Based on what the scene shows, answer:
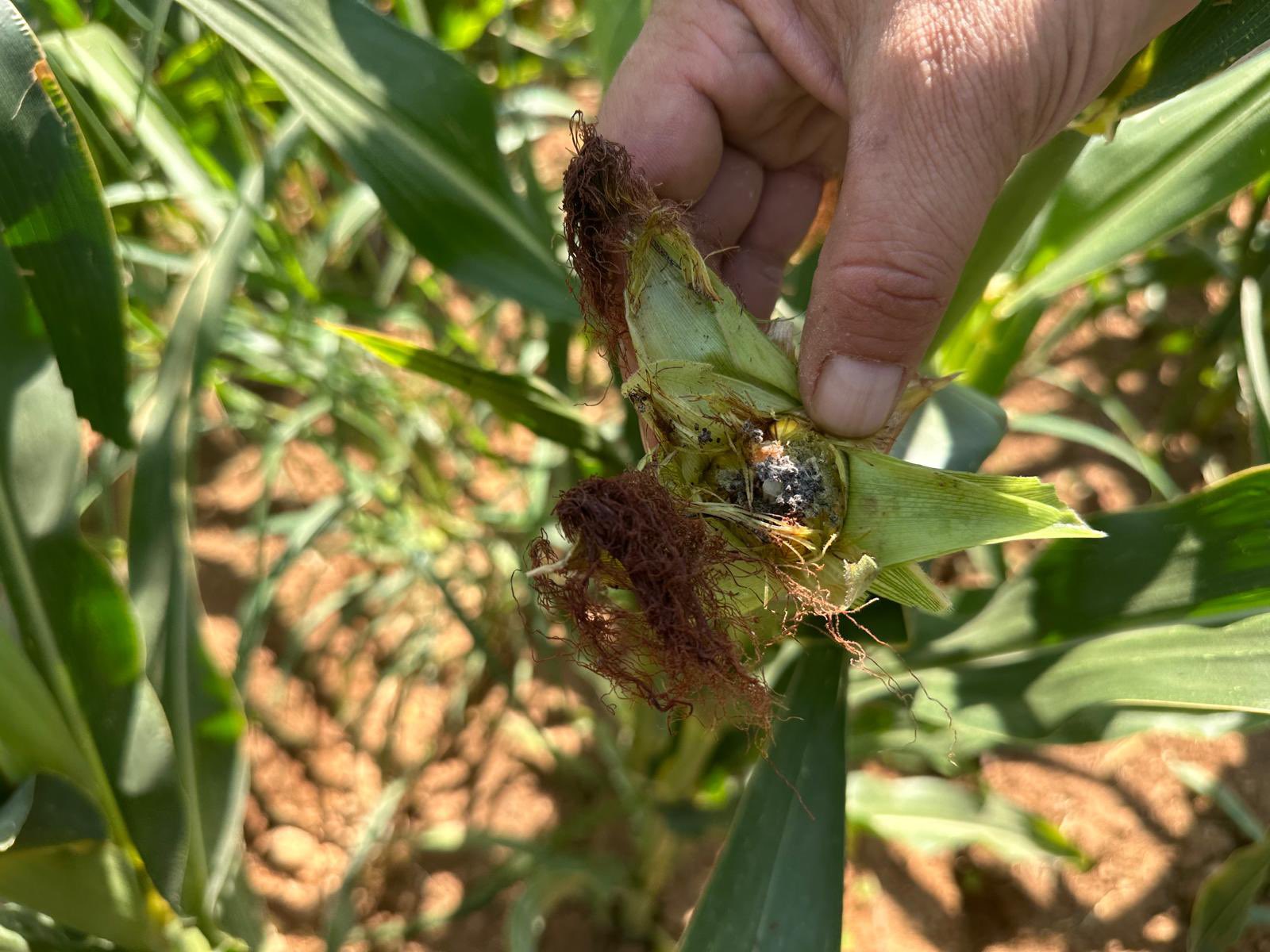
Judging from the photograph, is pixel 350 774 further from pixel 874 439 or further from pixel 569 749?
pixel 874 439

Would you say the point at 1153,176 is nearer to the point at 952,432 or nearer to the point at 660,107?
the point at 952,432

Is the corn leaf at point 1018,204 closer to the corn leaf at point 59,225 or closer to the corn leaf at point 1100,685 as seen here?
the corn leaf at point 1100,685

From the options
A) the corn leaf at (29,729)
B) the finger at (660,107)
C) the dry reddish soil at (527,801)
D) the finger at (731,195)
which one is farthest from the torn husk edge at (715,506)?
the dry reddish soil at (527,801)

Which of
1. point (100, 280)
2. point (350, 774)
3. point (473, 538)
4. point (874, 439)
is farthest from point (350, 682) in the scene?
point (874, 439)

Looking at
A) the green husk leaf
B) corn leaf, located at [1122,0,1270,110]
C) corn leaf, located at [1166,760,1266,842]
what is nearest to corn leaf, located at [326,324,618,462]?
the green husk leaf

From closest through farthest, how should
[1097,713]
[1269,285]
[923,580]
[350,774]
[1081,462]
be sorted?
[923,580], [1097,713], [1269,285], [350,774], [1081,462]
